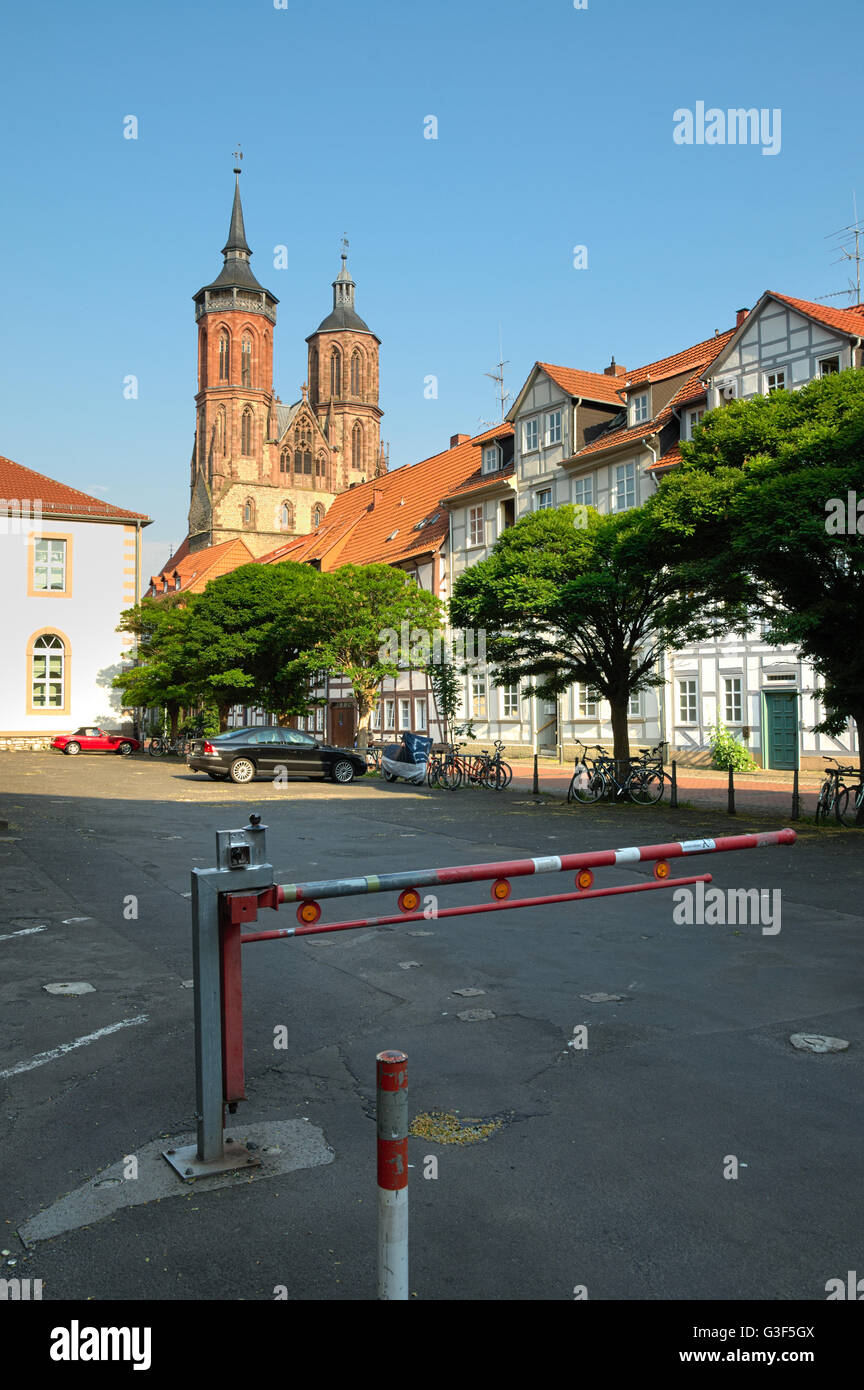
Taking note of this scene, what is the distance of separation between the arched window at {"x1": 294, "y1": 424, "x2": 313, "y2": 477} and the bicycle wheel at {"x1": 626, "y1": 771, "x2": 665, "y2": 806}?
84673mm

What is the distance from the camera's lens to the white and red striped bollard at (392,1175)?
256 centimetres

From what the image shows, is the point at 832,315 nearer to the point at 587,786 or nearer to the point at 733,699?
the point at 733,699

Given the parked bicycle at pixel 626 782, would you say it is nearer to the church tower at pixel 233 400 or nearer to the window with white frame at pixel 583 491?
the window with white frame at pixel 583 491

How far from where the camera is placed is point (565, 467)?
35.8 m

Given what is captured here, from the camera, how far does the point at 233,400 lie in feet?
321

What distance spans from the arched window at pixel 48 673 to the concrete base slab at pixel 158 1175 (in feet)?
158

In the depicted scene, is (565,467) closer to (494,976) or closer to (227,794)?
(227,794)

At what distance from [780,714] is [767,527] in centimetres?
1525

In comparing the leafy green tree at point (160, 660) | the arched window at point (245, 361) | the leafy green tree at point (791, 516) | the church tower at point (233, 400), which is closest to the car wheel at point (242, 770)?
the leafy green tree at point (791, 516)

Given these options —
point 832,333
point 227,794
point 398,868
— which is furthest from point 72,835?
point 832,333

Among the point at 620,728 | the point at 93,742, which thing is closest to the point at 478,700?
the point at 93,742

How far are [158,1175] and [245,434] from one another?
99.2 m

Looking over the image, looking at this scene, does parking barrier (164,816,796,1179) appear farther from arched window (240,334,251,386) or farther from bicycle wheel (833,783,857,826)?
arched window (240,334,251,386)
